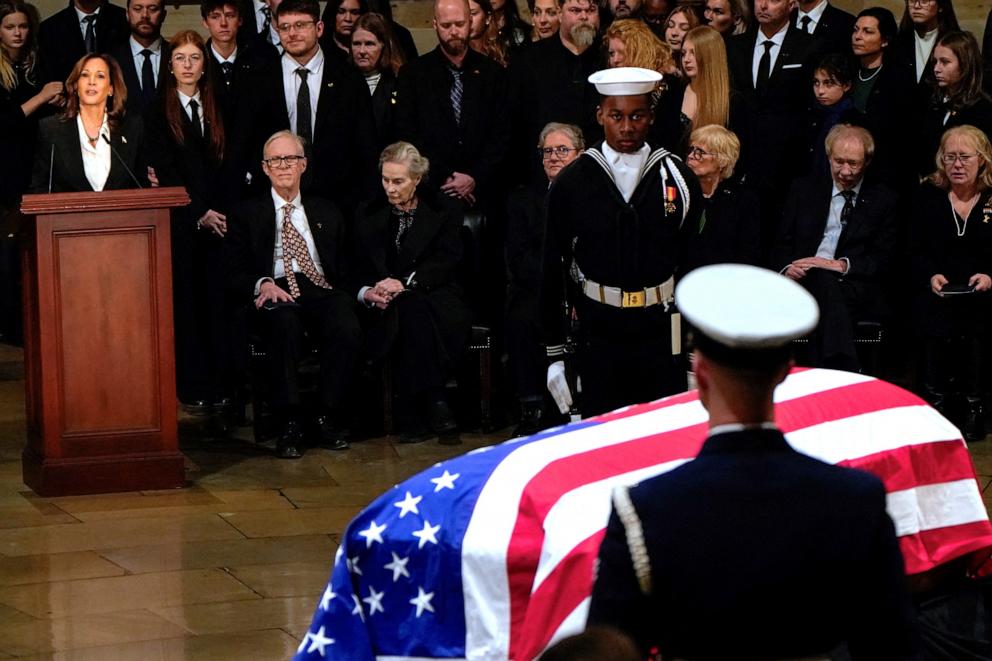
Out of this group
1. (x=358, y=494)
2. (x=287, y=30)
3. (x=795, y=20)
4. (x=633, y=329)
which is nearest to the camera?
(x=633, y=329)

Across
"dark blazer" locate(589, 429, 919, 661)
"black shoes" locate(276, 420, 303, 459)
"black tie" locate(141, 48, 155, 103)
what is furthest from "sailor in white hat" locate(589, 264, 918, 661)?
"black tie" locate(141, 48, 155, 103)

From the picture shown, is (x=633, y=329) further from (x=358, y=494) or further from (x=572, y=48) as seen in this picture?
(x=572, y=48)

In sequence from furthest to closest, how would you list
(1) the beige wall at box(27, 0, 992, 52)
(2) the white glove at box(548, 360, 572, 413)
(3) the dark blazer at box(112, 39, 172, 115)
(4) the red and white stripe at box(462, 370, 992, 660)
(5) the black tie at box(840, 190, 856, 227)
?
(1) the beige wall at box(27, 0, 992, 52) < (3) the dark blazer at box(112, 39, 172, 115) < (5) the black tie at box(840, 190, 856, 227) < (2) the white glove at box(548, 360, 572, 413) < (4) the red and white stripe at box(462, 370, 992, 660)

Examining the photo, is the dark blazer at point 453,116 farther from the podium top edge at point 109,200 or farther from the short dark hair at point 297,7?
the podium top edge at point 109,200

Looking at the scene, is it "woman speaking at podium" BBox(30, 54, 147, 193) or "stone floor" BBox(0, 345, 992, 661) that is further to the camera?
"woman speaking at podium" BBox(30, 54, 147, 193)

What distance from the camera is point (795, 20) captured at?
7.45 meters

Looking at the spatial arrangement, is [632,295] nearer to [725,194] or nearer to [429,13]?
[725,194]

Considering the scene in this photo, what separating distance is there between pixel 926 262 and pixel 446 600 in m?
3.56

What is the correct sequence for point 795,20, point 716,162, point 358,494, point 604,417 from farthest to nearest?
point 795,20 < point 716,162 < point 358,494 < point 604,417

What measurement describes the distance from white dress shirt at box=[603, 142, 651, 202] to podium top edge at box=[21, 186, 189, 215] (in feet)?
5.80

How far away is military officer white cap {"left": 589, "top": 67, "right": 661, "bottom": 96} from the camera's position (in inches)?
170

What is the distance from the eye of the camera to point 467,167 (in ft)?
23.3

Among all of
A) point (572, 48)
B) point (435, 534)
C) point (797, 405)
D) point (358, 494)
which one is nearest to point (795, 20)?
point (572, 48)

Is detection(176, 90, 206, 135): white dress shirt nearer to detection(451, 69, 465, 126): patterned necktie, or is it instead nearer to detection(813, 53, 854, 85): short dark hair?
detection(451, 69, 465, 126): patterned necktie
